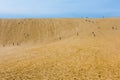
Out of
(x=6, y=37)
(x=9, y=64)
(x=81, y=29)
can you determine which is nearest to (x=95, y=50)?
(x=9, y=64)

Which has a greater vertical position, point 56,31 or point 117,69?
point 56,31

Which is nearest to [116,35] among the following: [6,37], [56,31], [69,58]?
[56,31]

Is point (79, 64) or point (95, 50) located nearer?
point (79, 64)

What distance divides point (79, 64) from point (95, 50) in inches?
169

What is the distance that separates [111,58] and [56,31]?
18.2 meters

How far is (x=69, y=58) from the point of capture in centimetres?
2334

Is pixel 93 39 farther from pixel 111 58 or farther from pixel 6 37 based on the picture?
pixel 6 37

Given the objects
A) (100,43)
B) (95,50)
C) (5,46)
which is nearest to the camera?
(95,50)

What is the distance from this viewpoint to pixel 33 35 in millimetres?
40406

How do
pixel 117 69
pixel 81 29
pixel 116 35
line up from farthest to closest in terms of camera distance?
pixel 81 29 → pixel 116 35 → pixel 117 69

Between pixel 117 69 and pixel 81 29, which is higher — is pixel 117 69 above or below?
below

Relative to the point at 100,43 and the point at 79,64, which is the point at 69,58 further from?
the point at 100,43

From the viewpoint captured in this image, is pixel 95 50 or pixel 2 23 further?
pixel 2 23

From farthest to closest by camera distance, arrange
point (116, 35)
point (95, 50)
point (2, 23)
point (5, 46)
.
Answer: point (2, 23)
point (5, 46)
point (116, 35)
point (95, 50)
